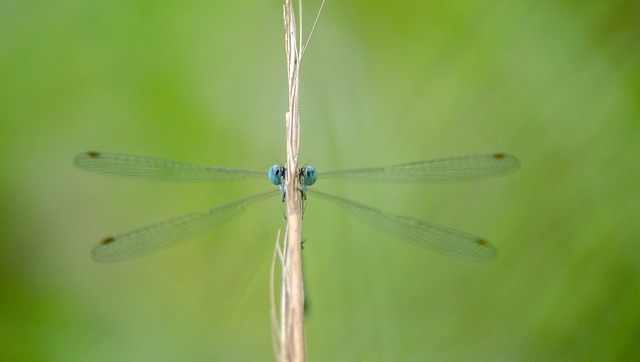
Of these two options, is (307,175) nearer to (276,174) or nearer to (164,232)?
(276,174)

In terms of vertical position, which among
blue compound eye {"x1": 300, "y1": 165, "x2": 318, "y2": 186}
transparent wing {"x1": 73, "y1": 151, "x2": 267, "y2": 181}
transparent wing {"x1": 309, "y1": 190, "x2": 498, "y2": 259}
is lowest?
transparent wing {"x1": 309, "y1": 190, "x2": 498, "y2": 259}

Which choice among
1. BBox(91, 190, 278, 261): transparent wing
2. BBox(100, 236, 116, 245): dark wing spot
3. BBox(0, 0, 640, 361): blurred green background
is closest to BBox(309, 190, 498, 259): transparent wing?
BBox(0, 0, 640, 361): blurred green background

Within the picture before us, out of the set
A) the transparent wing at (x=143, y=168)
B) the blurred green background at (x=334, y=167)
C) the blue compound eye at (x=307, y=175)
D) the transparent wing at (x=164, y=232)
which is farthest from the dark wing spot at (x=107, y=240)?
the blue compound eye at (x=307, y=175)

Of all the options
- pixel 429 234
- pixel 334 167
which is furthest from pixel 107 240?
pixel 429 234

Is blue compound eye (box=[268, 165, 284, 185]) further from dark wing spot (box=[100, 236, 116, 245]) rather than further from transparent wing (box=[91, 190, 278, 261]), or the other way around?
dark wing spot (box=[100, 236, 116, 245])

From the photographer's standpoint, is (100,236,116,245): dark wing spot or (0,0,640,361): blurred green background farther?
(0,0,640,361): blurred green background

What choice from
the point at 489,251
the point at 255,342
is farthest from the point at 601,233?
the point at 255,342

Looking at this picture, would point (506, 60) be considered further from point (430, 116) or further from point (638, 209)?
point (638, 209)
